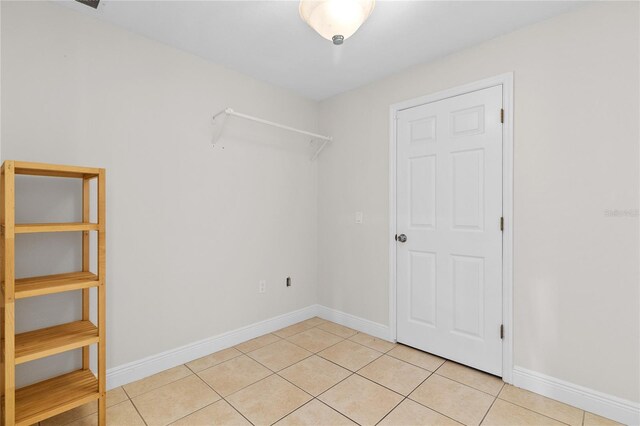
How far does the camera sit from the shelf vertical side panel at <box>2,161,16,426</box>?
141 cm

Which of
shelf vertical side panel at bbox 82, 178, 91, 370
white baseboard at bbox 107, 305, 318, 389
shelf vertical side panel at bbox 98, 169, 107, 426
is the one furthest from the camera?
white baseboard at bbox 107, 305, 318, 389

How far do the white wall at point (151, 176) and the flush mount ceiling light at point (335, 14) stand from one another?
4.42 ft

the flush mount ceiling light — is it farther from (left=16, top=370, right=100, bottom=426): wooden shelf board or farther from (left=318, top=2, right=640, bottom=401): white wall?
(left=16, top=370, right=100, bottom=426): wooden shelf board

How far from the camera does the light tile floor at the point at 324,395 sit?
179 centimetres

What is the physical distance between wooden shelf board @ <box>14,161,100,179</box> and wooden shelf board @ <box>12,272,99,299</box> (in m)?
0.58

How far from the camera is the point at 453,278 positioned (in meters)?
2.45

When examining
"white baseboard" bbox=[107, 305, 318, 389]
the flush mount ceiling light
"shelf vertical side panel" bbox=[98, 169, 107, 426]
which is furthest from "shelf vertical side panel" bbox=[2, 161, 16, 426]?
the flush mount ceiling light

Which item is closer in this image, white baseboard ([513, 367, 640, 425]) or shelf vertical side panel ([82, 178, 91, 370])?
white baseboard ([513, 367, 640, 425])

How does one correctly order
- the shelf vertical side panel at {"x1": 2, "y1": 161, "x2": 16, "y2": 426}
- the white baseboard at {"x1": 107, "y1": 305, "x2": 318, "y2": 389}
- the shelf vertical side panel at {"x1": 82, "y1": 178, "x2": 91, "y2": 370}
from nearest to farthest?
1. the shelf vertical side panel at {"x1": 2, "y1": 161, "x2": 16, "y2": 426}
2. the shelf vertical side panel at {"x1": 82, "y1": 178, "x2": 91, "y2": 370}
3. the white baseboard at {"x1": 107, "y1": 305, "x2": 318, "y2": 389}

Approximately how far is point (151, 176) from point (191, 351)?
1.40 meters

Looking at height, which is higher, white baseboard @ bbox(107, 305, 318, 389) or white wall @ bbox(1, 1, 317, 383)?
white wall @ bbox(1, 1, 317, 383)

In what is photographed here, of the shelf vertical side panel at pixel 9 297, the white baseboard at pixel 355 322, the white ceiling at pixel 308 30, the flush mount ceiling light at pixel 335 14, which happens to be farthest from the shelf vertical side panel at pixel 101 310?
the white baseboard at pixel 355 322

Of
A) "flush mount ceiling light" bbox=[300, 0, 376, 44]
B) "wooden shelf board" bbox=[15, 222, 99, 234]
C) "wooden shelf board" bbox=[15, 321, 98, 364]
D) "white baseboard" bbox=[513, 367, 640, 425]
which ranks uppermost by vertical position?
"flush mount ceiling light" bbox=[300, 0, 376, 44]

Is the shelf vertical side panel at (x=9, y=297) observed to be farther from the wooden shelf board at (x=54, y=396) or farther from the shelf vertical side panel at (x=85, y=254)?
the shelf vertical side panel at (x=85, y=254)
